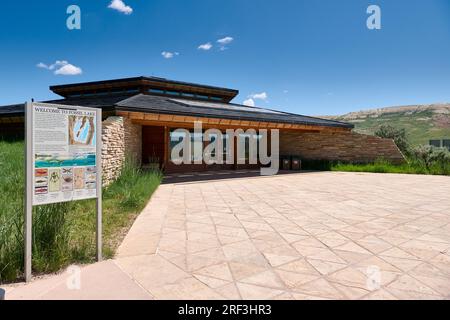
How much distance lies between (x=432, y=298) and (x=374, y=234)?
6.04ft

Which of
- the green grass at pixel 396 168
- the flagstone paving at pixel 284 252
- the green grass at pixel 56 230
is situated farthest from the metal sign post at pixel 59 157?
the green grass at pixel 396 168

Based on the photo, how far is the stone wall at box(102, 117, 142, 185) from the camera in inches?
292

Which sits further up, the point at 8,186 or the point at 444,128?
the point at 444,128

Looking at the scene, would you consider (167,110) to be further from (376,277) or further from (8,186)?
(376,277)

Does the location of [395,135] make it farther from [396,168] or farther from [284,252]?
[284,252]

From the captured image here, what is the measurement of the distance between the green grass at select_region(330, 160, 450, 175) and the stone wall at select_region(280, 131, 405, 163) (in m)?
0.55

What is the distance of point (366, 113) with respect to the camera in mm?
97375

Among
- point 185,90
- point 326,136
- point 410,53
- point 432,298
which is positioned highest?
point 410,53

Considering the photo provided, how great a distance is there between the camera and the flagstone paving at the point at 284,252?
236 cm

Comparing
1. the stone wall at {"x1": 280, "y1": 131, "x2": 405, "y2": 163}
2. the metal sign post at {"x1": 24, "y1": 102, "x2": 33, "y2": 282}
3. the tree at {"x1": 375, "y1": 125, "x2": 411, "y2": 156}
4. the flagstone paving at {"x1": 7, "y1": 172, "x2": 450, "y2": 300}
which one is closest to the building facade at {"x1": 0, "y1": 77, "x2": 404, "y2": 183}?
the stone wall at {"x1": 280, "y1": 131, "x2": 405, "y2": 163}

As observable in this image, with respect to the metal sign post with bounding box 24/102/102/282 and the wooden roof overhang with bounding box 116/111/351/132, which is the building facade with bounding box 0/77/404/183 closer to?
the wooden roof overhang with bounding box 116/111/351/132

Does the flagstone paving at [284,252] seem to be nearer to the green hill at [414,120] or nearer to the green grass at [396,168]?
the green grass at [396,168]
